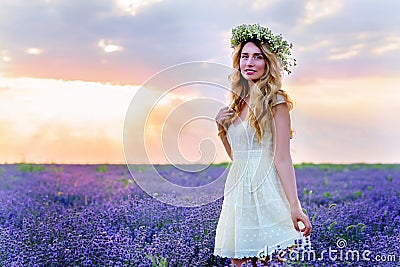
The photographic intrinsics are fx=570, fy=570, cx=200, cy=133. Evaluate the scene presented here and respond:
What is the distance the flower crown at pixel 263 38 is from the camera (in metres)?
3.42

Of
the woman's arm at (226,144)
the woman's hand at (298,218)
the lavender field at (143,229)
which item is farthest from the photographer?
the lavender field at (143,229)

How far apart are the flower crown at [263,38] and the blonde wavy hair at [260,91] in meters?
0.03

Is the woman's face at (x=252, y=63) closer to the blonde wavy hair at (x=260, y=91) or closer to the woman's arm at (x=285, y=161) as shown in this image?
the blonde wavy hair at (x=260, y=91)

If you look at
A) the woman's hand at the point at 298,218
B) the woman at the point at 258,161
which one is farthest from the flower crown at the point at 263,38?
the woman's hand at the point at 298,218

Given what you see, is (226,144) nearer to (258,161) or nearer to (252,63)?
(258,161)

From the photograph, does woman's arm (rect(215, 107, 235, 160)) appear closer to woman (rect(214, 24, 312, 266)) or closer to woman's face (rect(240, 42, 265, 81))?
woman (rect(214, 24, 312, 266))

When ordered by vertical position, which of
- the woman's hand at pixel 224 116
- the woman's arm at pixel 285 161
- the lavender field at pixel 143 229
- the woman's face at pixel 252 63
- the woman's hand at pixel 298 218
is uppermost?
the woman's face at pixel 252 63

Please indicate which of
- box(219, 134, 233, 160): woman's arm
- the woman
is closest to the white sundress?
the woman

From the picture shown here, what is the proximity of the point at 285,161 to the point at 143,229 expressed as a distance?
1.57 m

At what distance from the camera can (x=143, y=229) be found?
4344 millimetres

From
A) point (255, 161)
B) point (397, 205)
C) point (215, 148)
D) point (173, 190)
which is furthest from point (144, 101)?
point (397, 205)

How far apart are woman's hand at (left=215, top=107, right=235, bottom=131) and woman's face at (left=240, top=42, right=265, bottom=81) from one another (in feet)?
0.74

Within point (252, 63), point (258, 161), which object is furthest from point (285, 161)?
point (252, 63)

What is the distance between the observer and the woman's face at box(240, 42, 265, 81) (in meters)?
3.38
